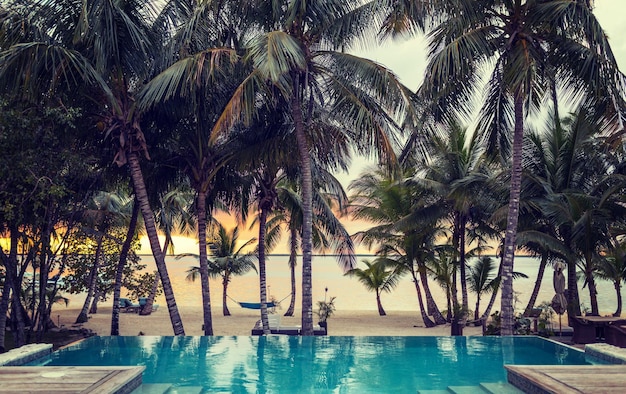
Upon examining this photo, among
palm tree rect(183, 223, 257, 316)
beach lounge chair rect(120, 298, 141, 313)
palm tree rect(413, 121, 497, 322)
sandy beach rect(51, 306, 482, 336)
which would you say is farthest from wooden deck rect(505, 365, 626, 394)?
beach lounge chair rect(120, 298, 141, 313)

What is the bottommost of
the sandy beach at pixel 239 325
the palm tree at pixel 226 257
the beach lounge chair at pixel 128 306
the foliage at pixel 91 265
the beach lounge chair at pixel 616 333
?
the beach lounge chair at pixel 616 333

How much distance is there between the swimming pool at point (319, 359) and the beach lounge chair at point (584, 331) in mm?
1811

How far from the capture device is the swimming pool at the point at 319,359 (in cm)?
870

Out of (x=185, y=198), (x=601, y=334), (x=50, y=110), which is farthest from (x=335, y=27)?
(x=185, y=198)

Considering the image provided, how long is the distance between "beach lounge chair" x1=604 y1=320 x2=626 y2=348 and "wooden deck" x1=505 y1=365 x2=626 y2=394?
17.5 feet

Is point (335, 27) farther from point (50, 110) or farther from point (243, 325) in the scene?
point (243, 325)

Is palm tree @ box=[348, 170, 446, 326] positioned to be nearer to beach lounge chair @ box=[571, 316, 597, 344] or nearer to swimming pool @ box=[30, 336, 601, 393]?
beach lounge chair @ box=[571, 316, 597, 344]

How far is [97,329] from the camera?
19734mm

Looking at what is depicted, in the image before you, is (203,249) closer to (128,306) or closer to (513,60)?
(513,60)

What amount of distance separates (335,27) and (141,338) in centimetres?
723

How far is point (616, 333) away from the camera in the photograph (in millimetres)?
12586

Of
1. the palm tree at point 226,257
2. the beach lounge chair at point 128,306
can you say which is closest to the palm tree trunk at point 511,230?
the palm tree at point 226,257

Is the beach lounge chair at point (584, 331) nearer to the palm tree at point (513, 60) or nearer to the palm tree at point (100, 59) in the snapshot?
the palm tree at point (513, 60)

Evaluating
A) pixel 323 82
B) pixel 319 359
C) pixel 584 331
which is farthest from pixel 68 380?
pixel 584 331
